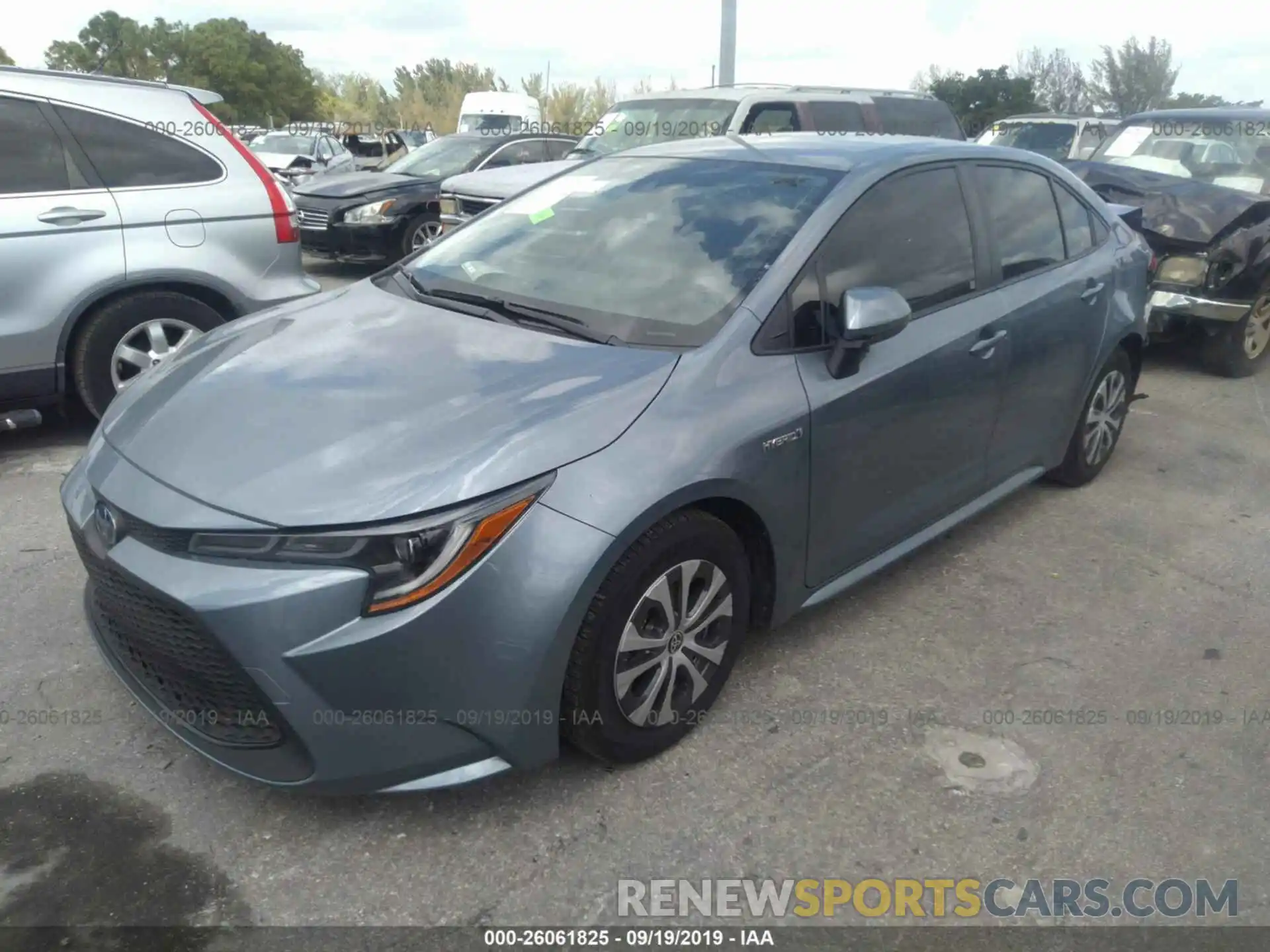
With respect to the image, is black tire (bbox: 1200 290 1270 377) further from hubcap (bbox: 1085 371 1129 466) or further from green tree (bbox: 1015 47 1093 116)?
green tree (bbox: 1015 47 1093 116)

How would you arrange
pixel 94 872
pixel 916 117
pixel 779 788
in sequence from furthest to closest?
pixel 916 117
pixel 779 788
pixel 94 872

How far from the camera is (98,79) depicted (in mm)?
5000

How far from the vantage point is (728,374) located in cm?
280

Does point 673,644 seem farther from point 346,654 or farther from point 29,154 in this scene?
point 29,154

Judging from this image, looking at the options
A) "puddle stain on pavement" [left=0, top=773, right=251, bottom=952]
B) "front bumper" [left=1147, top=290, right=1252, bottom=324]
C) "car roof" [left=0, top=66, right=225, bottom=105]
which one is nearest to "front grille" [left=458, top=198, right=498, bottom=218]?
"car roof" [left=0, top=66, right=225, bottom=105]

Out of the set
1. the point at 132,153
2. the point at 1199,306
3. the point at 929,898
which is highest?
the point at 132,153

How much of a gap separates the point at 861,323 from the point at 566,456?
3.34 ft

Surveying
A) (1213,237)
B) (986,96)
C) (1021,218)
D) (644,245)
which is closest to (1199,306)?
(1213,237)

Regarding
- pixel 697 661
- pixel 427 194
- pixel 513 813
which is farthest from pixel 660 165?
pixel 427 194

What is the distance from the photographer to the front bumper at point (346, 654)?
2.20m

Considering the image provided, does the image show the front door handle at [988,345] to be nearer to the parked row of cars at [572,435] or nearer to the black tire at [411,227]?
the parked row of cars at [572,435]

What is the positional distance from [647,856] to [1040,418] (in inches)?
103

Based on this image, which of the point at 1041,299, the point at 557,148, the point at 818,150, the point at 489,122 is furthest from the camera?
the point at 489,122

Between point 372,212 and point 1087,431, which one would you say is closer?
point 1087,431
